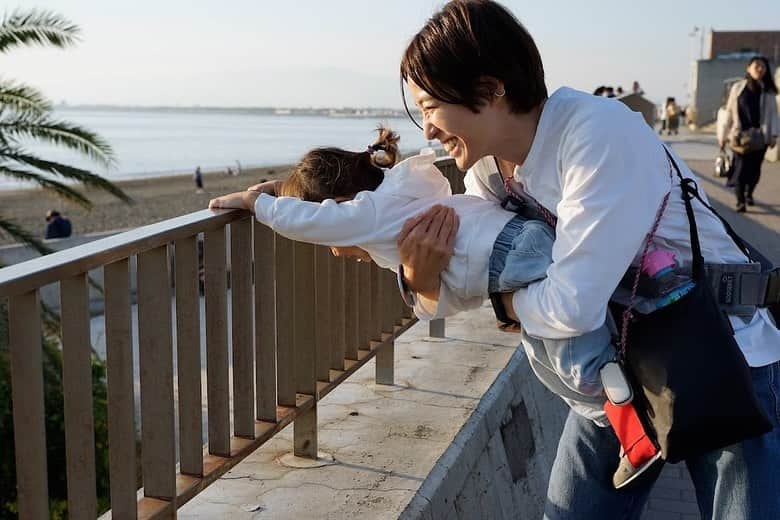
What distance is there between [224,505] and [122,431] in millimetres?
982

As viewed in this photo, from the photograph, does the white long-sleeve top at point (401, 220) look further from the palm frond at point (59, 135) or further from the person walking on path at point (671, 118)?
the person walking on path at point (671, 118)

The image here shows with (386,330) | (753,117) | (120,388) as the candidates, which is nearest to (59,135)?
(753,117)

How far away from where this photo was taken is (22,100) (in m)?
11.6

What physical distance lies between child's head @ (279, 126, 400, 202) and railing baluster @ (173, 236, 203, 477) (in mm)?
355

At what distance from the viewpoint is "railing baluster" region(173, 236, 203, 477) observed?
2748 millimetres

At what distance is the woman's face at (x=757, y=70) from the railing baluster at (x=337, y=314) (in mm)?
9415

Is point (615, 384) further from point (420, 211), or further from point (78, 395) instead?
point (78, 395)

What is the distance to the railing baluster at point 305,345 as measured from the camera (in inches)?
138

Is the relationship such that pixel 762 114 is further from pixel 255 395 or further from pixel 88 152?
pixel 255 395

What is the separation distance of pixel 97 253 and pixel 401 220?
0.76 meters

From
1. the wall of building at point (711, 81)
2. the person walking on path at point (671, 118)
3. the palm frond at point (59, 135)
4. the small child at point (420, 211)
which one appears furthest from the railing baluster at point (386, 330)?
the wall of building at point (711, 81)

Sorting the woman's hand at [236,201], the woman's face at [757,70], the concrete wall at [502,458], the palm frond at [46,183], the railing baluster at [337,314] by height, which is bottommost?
the concrete wall at [502,458]

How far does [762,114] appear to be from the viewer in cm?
1189

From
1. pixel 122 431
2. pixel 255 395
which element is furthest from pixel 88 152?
pixel 122 431
